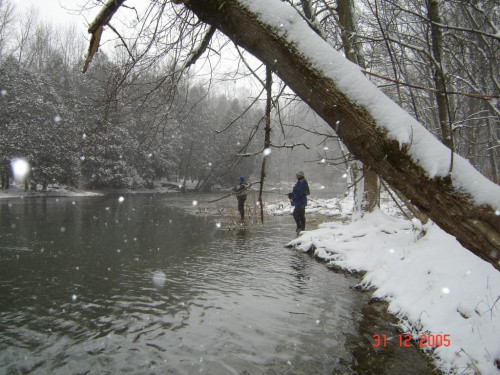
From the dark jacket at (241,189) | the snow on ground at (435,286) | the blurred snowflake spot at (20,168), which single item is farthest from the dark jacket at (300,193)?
the blurred snowflake spot at (20,168)

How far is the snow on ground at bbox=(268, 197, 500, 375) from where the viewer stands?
136 inches

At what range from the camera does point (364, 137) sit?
2066mm

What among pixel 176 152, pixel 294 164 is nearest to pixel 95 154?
pixel 176 152

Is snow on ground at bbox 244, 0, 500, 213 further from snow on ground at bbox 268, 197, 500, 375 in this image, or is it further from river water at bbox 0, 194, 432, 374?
river water at bbox 0, 194, 432, 374

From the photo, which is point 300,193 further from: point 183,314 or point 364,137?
point 364,137

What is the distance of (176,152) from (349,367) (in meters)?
43.8

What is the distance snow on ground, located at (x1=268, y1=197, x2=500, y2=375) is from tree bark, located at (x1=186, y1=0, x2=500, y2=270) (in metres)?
2.14

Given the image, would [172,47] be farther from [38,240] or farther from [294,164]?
[294,164]

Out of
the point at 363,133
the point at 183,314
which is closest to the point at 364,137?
the point at 363,133

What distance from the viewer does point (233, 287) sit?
21.1 feet
